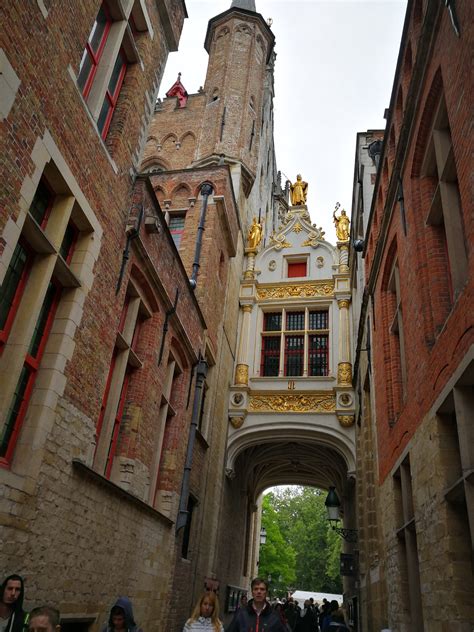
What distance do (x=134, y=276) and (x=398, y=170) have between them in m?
4.65

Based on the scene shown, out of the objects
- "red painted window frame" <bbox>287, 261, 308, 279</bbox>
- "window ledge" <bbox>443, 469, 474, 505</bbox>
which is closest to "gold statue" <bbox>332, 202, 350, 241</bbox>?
"red painted window frame" <bbox>287, 261, 308, 279</bbox>

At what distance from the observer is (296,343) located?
18.0m

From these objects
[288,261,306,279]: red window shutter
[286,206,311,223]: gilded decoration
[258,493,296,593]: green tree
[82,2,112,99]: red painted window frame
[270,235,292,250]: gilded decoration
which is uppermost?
[286,206,311,223]: gilded decoration

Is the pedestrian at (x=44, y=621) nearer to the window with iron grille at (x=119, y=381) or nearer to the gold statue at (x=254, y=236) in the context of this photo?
the window with iron grille at (x=119, y=381)

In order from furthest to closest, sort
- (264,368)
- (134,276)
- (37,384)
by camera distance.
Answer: (264,368)
(134,276)
(37,384)

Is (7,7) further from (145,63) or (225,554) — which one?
(225,554)

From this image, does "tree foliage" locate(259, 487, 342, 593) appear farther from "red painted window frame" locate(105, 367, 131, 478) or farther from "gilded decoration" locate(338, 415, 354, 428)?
"red painted window frame" locate(105, 367, 131, 478)

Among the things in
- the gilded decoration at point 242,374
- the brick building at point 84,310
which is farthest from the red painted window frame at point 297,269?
the brick building at point 84,310

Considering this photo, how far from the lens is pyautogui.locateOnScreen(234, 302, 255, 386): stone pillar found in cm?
1691

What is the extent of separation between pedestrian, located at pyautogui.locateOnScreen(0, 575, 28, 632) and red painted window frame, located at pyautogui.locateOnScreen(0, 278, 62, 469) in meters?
1.36

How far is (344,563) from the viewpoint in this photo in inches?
526

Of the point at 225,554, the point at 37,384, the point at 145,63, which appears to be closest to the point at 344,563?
the point at 225,554

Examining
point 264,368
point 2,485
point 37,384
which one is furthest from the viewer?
point 264,368

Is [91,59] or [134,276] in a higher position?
[91,59]
